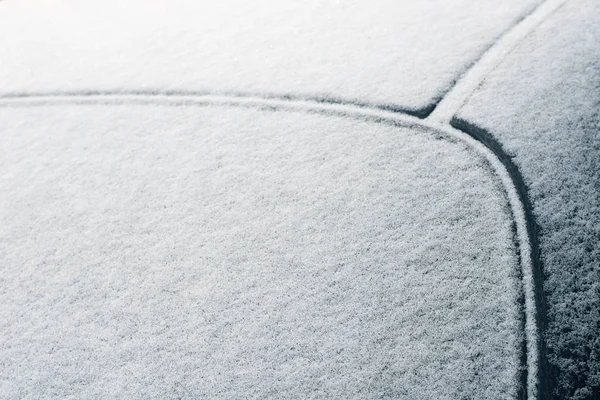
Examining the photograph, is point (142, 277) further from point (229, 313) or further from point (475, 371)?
point (475, 371)

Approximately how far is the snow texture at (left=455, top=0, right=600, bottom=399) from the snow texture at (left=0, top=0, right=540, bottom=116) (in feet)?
0.96

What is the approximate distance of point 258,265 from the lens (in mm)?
2139

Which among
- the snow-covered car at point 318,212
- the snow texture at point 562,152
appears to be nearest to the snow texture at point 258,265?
the snow-covered car at point 318,212

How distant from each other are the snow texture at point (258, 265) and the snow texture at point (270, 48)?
0.35 m

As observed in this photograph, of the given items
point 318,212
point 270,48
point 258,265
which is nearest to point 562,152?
point 318,212

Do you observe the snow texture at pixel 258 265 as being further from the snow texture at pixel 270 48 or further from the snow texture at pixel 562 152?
the snow texture at pixel 270 48

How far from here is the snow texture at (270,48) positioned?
9.68 ft

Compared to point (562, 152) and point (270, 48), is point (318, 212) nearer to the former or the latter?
point (562, 152)

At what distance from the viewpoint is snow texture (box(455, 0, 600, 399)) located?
1.74 metres

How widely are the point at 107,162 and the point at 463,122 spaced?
2003mm

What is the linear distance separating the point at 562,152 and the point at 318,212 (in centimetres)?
121

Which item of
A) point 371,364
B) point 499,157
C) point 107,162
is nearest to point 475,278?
point 371,364

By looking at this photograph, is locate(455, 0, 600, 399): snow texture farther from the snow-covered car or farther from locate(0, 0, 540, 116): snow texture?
locate(0, 0, 540, 116): snow texture

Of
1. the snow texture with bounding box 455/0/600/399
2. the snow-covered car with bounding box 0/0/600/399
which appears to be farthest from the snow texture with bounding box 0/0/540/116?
the snow texture with bounding box 455/0/600/399
